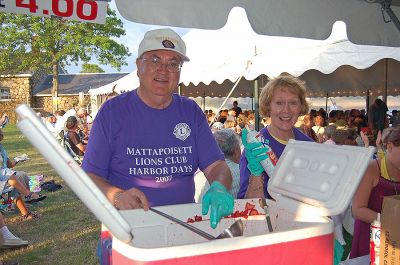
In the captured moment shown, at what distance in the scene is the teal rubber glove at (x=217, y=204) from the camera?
1.26m

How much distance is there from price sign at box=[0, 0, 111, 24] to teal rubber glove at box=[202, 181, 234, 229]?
1.67 meters

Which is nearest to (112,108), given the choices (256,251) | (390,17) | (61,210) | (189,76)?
(256,251)

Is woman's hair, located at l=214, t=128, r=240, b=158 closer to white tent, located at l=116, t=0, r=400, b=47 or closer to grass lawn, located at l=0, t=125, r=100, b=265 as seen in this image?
white tent, located at l=116, t=0, r=400, b=47

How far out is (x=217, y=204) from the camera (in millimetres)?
1273

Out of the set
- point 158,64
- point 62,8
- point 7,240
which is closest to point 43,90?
point 7,240

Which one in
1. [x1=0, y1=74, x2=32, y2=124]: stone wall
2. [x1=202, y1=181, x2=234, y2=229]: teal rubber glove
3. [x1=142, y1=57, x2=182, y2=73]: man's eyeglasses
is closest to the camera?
[x1=202, y1=181, x2=234, y2=229]: teal rubber glove

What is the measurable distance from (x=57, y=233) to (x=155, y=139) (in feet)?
12.7

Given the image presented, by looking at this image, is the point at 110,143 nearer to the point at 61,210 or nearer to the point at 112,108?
the point at 112,108

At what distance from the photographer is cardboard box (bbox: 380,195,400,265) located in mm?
1360

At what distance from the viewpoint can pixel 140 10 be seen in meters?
2.15

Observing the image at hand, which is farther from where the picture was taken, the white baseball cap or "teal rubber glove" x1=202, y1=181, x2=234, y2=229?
the white baseball cap

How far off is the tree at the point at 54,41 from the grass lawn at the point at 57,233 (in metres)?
23.3

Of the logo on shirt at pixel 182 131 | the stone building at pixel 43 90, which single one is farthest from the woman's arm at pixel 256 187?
the stone building at pixel 43 90

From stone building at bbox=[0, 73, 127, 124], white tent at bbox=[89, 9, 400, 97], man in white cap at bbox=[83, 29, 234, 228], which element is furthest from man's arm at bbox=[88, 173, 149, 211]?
stone building at bbox=[0, 73, 127, 124]
